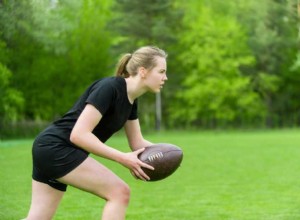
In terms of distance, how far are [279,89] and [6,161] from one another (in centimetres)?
4198

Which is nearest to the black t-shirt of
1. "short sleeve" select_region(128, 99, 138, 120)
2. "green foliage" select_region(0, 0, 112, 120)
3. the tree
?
"short sleeve" select_region(128, 99, 138, 120)

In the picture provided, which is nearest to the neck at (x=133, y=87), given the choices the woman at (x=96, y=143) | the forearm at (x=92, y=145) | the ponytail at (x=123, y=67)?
the woman at (x=96, y=143)

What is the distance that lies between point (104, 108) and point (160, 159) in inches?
29.1

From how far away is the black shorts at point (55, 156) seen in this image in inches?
191

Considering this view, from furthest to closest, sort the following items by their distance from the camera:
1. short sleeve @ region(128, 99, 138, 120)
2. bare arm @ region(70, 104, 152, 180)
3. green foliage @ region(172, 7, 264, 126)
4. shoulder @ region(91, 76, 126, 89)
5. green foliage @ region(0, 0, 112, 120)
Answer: green foliage @ region(172, 7, 264, 126), green foliage @ region(0, 0, 112, 120), short sleeve @ region(128, 99, 138, 120), shoulder @ region(91, 76, 126, 89), bare arm @ region(70, 104, 152, 180)

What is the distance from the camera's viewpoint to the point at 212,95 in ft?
171

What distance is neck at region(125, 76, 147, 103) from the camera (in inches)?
195

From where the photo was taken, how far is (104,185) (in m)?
4.76

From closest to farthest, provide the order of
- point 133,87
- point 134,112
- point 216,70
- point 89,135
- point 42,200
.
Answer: point 89,135, point 133,87, point 42,200, point 134,112, point 216,70

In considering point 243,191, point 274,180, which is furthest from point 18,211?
point 274,180

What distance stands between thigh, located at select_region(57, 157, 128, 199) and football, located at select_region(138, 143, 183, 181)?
367 mm

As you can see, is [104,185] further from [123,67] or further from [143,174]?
[123,67]

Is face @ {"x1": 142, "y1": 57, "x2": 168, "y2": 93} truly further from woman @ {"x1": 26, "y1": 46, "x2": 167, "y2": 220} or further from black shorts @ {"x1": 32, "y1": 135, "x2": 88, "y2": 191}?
black shorts @ {"x1": 32, "y1": 135, "x2": 88, "y2": 191}

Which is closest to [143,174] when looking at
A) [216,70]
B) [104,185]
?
[104,185]
